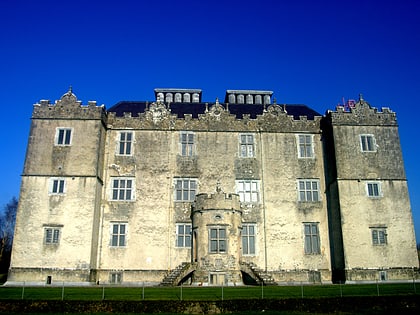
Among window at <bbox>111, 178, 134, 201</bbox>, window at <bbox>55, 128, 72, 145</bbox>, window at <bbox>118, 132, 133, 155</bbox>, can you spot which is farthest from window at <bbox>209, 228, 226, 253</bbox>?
window at <bbox>55, 128, 72, 145</bbox>

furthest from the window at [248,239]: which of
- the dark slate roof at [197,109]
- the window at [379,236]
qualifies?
the dark slate roof at [197,109]

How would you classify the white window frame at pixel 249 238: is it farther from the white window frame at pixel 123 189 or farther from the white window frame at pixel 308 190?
the white window frame at pixel 123 189

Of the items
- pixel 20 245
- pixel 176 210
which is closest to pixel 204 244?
pixel 176 210

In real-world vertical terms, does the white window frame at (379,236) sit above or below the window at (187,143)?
below

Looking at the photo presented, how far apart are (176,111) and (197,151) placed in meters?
5.59

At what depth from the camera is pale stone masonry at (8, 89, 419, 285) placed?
32250 mm

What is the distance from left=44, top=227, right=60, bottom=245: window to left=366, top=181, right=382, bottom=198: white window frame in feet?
80.1

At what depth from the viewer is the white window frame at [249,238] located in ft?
113

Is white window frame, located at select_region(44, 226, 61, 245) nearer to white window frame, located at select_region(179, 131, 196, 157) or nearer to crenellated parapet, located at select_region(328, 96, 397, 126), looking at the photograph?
white window frame, located at select_region(179, 131, 196, 157)

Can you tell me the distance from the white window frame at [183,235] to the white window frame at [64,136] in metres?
11.2

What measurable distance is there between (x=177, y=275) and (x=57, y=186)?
1176cm

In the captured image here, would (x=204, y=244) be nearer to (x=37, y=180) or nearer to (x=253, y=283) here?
(x=253, y=283)

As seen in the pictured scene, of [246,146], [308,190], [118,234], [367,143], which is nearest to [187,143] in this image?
[246,146]

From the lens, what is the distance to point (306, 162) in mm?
36781
